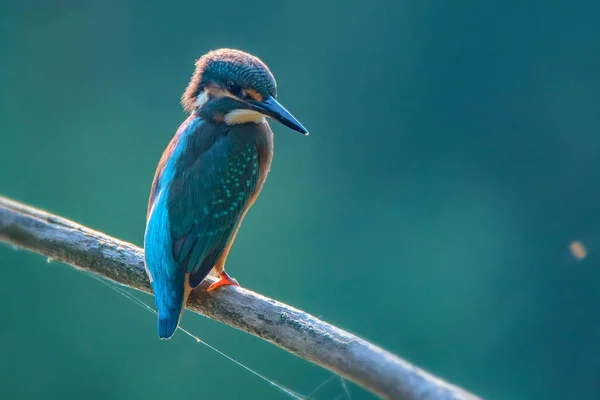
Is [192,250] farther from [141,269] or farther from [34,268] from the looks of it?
[34,268]

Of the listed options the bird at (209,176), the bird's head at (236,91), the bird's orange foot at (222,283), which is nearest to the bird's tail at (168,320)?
the bird at (209,176)

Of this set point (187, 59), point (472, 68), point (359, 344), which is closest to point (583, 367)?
point (472, 68)

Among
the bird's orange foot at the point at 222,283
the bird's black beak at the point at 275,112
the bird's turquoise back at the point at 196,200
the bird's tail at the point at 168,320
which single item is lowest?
the bird's tail at the point at 168,320

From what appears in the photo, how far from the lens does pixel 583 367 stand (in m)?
5.15

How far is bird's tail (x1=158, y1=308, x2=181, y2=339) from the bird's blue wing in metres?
0.11

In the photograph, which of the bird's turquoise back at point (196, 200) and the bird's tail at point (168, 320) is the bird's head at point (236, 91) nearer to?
the bird's turquoise back at point (196, 200)

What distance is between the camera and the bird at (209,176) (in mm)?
2021

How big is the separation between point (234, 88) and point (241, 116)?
93 mm

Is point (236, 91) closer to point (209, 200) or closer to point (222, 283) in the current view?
point (209, 200)

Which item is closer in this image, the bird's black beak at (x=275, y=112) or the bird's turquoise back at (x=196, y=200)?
the bird's turquoise back at (x=196, y=200)

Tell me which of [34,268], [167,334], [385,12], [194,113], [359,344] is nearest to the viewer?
[359,344]

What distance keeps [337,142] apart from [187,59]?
1164mm

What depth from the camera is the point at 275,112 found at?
7.32ft

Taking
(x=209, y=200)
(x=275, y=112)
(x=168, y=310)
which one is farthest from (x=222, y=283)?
(x=275, y=112)
